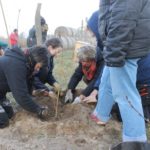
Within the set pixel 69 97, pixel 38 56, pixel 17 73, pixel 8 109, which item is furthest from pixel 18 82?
pixel 69 97

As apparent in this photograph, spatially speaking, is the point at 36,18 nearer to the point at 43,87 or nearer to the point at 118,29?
the point at 43,87

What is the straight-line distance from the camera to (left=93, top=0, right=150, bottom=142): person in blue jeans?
3.37 metres

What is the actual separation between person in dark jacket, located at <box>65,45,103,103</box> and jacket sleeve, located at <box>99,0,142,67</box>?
1649 millimetres

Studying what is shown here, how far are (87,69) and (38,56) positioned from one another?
46.8 inches

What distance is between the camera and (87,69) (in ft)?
17.9

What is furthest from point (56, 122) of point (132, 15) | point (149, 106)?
point (132, 15)

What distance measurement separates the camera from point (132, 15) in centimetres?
335

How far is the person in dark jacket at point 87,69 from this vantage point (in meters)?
5.20

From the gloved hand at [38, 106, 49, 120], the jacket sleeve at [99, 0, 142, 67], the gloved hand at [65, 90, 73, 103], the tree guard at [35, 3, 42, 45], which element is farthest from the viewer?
the tree guard at [35, 3, 42, 45]

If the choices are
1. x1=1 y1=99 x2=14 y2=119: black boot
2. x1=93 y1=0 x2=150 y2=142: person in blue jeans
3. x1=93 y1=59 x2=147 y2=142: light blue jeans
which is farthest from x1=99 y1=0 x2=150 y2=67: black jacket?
x1=1 y1=99 x2=14 y2=119: black boot

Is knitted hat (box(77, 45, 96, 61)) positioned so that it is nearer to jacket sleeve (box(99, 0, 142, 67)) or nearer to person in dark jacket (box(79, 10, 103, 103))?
person in dark jacket (box(79, 10, 103, 103))

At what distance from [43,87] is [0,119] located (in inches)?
49.4

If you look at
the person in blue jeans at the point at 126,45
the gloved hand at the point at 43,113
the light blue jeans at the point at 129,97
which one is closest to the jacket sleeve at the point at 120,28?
the person in blue jeans at the point at 126,45

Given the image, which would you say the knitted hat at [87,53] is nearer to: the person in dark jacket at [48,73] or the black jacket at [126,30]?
the person in dark jacket at [48,73]
